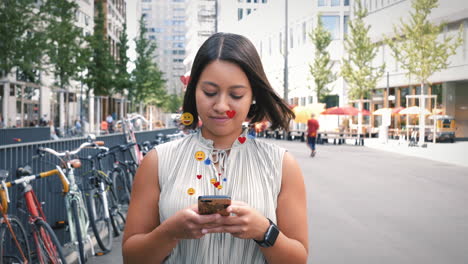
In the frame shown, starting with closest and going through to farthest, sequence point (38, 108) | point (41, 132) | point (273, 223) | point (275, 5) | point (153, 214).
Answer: point (273, 223) → point (153, 214) → point (41, 132) → point (38, 108) → point (275, 5)

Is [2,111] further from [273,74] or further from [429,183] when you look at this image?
[273,74]

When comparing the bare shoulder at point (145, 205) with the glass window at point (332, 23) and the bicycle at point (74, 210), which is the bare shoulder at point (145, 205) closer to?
the bicycle at point (74, 210)

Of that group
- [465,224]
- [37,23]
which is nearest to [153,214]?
[465,224]

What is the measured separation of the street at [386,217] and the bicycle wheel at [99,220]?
185 mm

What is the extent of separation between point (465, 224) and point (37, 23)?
23.2 metres

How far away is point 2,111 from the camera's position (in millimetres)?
28047

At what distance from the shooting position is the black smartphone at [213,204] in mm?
1709

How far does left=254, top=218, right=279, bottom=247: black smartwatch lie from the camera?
192 cm

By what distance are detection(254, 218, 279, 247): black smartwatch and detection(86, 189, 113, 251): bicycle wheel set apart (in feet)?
16.6

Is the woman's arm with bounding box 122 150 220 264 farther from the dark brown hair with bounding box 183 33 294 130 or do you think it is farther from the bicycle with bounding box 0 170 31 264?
the bicycle with bounding box 0 170 31 264

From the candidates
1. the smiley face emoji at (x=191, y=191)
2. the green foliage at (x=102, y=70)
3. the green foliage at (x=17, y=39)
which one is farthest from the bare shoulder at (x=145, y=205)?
the green foliage at (x=102, y=70)

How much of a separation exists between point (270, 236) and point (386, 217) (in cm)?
805

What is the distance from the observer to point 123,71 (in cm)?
5122

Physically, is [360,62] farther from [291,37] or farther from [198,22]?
[198,22]
